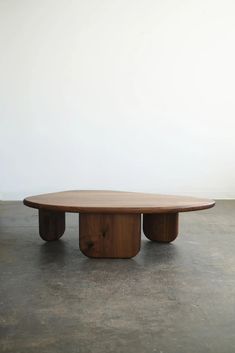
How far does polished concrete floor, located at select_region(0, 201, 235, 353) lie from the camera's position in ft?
4.15

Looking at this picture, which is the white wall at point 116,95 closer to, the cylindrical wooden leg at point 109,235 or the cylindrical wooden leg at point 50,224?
the cylindrical wooden leg at point 50,224

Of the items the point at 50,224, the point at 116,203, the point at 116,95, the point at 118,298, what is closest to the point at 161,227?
the point at 116,203

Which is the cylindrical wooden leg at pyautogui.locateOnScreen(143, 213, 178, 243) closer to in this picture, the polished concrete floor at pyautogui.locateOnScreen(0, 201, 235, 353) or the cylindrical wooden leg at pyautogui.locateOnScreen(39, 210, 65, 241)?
the polished concrete floor at pyautogui.locateOnScreen(0, 201, 235, 353)

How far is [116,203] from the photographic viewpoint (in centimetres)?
218

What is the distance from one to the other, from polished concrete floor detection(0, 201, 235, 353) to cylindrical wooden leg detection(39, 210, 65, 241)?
0.09 m

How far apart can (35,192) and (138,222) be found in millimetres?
2761

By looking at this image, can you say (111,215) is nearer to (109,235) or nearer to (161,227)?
(109,235)

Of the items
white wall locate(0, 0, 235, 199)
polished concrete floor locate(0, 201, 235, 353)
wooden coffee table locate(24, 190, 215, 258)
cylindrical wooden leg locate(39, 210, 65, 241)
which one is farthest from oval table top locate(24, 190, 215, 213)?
white wall locate(0, 0, 235, 199)

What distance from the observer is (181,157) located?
4.62m

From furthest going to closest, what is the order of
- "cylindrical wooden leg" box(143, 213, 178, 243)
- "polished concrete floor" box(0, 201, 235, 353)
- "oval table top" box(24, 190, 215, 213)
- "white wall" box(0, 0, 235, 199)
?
"white wall" box(0, 0, 235, 199), "cylindrical wooden leg" box(143, 213, 178, 243), "oval table top" box(24, 190, 215, 213), "polished concrete floor" box(0, 201, 235, 353)

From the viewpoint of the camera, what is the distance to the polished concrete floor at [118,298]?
4.15ft

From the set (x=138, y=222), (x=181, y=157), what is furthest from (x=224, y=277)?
(x=181, y=157)

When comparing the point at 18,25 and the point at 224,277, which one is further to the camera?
the point at 18,25

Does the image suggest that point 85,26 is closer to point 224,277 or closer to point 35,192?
point 35,192
